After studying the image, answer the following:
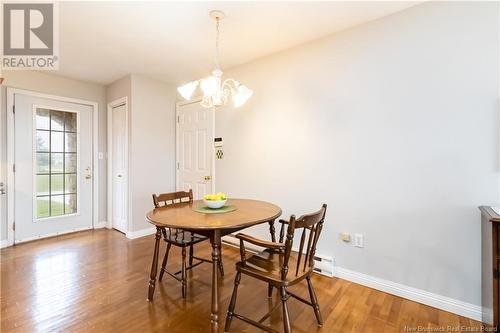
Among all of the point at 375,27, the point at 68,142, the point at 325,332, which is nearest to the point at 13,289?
the point at 68,142

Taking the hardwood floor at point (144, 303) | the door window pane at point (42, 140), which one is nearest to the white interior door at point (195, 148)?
the hardwood floor at point (144, 303)

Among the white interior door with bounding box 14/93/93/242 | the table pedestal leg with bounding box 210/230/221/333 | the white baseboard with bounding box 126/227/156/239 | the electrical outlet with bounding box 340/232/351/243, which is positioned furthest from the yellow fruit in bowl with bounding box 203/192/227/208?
the white interior door with bounding box 14/93/93/242

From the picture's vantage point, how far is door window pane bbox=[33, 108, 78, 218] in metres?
3.57

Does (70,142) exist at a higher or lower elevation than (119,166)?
higher

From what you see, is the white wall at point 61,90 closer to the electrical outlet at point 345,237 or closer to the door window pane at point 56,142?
the door window pane at point 56,142

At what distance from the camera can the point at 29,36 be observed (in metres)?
2.50

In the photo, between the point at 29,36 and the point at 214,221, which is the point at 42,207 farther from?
the point at 214,221

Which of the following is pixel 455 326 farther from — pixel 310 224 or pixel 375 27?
pixel 375 27

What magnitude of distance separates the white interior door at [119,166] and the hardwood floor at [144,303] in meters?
1.18

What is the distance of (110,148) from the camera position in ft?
13.8

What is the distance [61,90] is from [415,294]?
511 centimetres

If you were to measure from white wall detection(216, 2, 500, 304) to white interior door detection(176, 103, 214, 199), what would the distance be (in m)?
1.12

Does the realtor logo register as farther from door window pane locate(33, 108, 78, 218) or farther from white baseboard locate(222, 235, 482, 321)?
white baseboard locate(222, 235, 482, 321)

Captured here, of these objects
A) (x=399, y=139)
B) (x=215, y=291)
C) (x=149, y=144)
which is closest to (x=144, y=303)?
(x=215, y=291)
